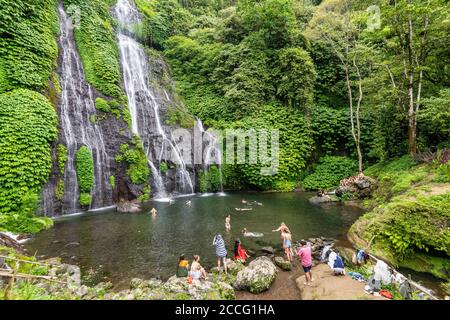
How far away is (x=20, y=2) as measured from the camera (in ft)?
55.8

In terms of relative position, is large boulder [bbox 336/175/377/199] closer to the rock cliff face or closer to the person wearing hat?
the person wearing hat

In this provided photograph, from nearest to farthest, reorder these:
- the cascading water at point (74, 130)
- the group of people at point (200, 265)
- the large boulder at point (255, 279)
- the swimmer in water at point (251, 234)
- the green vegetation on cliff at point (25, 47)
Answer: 1. the large boulder at point (255, 279)
2. the group of people at point (200, 265)
3. the swimmer in water at point (251, 234)
4. the green vegetation on cliff at point (25, 47)
5. the cascading water at point (74, 130)

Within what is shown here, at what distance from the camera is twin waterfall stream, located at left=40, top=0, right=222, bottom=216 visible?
17609mm

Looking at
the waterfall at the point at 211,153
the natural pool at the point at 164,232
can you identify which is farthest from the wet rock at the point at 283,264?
the waterfall at the point at 211,153

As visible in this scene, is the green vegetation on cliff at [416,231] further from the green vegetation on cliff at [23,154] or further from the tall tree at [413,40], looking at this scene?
the green vegetation on cliff at [23,154]

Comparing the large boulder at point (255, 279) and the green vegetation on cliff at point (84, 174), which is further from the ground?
the green vegetation on cliff at point (84, 174)

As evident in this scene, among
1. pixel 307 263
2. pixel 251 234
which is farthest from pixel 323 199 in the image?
pixel 307 263

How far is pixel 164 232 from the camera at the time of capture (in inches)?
521

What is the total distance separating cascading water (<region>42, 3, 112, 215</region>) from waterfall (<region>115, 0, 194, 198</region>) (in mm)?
4079

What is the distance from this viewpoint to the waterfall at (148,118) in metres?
23.7

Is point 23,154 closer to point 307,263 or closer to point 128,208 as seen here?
point 128,208

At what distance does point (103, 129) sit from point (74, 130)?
255 cm

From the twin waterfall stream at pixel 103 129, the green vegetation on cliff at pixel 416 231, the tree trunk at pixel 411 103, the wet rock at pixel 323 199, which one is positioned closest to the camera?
the green vegetation on cliff at pixel 416 231

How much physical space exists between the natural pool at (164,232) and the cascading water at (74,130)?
1849 millimetres
